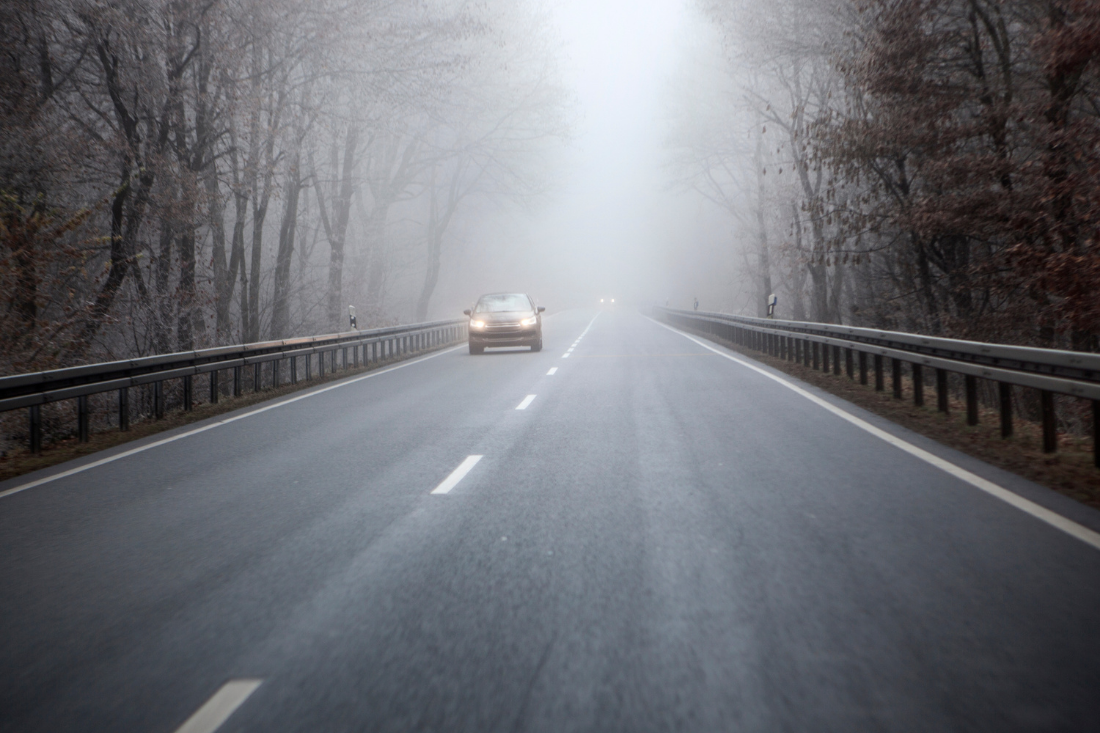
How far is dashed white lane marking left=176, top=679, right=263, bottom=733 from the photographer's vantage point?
2.95m

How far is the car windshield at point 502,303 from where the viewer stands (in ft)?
76.0

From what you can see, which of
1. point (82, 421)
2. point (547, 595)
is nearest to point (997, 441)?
point (547, 595)

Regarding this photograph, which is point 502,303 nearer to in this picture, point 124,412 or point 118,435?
point 124,412

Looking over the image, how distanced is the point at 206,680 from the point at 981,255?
18.7m

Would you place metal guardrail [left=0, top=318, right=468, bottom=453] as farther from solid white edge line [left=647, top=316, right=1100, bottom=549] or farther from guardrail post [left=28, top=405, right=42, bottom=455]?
solid white edge line [left=647, top=316, right=1100, bottom=549]

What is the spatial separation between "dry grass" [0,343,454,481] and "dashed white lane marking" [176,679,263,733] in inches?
230

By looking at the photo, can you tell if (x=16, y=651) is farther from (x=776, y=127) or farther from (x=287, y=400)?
(x=776, y=127)

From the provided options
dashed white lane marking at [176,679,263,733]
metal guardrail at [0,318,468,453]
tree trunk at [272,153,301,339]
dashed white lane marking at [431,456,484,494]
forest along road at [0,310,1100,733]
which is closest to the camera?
dashed white lane marking at [176,679,263,733]

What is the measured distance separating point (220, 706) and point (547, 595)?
162cm

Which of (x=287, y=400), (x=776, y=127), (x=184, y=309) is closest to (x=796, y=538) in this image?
(x=287, y=400)

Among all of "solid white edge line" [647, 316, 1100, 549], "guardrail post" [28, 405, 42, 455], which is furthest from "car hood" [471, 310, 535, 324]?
"guardrail post" [28, 405, 42, 455]

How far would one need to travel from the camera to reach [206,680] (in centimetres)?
332

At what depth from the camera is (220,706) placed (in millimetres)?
3098

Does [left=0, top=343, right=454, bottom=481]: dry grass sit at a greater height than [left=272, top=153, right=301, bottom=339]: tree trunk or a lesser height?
lesser
